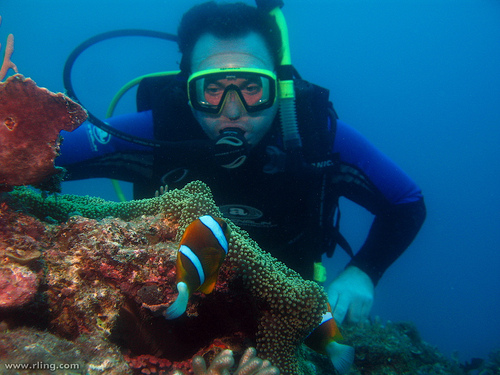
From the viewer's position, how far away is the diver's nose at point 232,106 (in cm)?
294

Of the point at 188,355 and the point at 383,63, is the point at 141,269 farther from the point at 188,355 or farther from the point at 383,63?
the point at 383,63

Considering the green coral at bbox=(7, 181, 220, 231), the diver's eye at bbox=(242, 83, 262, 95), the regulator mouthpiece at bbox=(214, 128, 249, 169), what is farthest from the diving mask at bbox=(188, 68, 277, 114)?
the green coral at bbox=(7, 181, 220, 231)

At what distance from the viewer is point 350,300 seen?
8.19 feet

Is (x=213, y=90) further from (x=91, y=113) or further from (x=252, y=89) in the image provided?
(x=91, y=113)

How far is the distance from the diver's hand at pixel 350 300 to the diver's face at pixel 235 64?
1.65 meters

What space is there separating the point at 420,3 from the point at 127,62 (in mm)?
52366

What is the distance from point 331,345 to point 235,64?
2.60 meters

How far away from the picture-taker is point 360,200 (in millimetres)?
3693

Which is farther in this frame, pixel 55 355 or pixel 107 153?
pixel 107 153

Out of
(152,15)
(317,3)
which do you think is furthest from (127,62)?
(317,3)

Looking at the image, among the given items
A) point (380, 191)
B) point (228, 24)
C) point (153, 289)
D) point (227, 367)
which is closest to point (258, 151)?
point (228, 24)

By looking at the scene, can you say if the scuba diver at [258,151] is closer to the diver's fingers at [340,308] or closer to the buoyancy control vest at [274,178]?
the buoyancy control vest at [274,178]

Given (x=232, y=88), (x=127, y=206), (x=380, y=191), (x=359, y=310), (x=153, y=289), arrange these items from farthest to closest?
(x=380, y=191)
(x=232, y=88)
(x=359, y=310)
(x=127, y=206)
(x=153, y=289)

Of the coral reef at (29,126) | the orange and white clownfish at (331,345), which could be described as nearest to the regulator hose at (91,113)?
the coral reef at (29,126)
